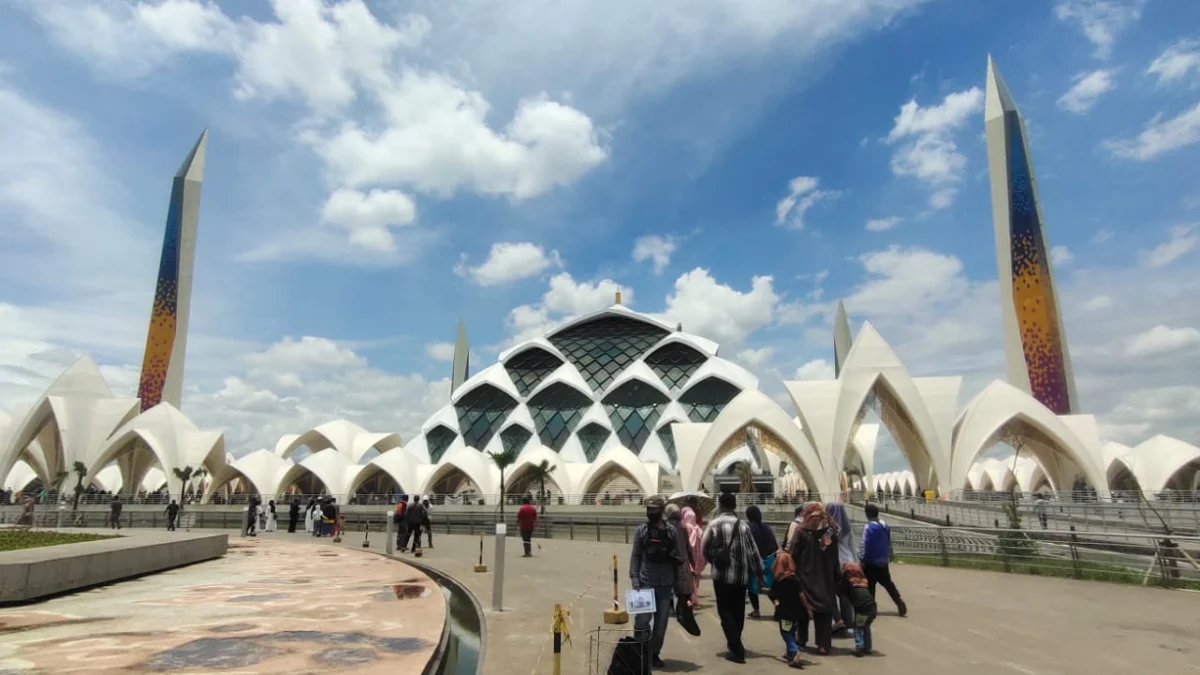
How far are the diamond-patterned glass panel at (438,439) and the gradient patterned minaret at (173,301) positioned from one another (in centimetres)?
2050

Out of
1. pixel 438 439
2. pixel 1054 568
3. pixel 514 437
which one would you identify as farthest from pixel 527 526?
pixel 438 439

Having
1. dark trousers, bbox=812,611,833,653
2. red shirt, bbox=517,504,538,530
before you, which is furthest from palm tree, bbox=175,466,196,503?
dark trousers, bbox=812,611,833,653

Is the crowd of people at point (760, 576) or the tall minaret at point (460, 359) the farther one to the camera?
the tall minaret at point (460, 359)

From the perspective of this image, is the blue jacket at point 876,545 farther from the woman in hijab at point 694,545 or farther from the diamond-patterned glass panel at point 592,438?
the diamond-patterned glass panel at point 592,438

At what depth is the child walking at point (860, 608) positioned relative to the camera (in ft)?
21.3

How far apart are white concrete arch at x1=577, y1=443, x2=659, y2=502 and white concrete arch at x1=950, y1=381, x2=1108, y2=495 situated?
19822 millimetres

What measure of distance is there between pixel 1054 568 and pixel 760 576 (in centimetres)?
837

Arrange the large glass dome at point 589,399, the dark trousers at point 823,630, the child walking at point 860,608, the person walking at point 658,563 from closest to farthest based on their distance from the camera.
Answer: the person walking at point 658,563 < the child walking at point 860,608 < the dark trousers at point 823,630 < the large glass dome at point 589,399

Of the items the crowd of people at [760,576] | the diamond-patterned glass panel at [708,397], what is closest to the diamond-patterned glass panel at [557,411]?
the diamond-patterned glass panel at [708,397]

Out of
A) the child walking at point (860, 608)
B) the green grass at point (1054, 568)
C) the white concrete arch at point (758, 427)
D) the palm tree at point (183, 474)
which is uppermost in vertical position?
the white concrete arch at point (758, 427)

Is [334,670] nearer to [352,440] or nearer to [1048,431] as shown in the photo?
[1048,431]

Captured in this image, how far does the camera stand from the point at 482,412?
214 ft

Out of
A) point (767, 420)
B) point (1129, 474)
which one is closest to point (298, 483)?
point (767, 420)

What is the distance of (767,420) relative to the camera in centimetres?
3812
